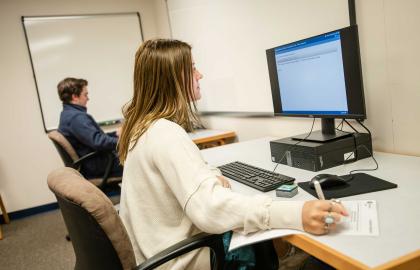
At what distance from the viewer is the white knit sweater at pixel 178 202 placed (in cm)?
87

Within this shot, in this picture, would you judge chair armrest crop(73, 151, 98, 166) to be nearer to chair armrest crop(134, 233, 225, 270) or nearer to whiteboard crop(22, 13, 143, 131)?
whiteboard crop(22, 13, 143, 131)

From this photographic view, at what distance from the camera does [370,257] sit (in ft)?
2.27

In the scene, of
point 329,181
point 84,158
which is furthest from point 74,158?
point 329,181

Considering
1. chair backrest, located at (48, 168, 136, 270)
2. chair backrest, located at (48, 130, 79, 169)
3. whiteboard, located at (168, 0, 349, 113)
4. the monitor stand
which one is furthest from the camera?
chair backrest, located at (48, 130, 79, 169)

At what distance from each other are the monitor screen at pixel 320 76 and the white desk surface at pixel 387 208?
0.22 metres

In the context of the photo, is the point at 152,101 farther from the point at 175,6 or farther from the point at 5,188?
the point at 5,188

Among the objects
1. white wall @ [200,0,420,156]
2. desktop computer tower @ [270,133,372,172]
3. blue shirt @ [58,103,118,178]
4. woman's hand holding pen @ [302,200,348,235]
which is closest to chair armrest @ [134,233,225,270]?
woman's hand holding pen @ [302,200,348,235]

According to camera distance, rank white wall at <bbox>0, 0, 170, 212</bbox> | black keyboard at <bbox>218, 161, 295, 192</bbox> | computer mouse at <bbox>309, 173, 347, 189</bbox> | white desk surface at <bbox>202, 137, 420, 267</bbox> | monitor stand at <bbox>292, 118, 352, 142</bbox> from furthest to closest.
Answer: white wall at <bbox>0, 0, 170, 212</bbox>
monitor stand at <bbox>292, 118, 352, 142</bbox>
black keyboard at <bbox>218, 161, 295, 192</bbox>
computer mouse at <bbox>309, 173, 347, 189</bbox>
white desk surface at <bbox>202, 137, 420, 267</bbox>

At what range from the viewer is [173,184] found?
36.4 inches

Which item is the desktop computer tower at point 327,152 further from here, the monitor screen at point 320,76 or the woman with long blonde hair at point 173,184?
the woman with long blonde hair at point 173,184

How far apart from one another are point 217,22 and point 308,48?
1.42 meters

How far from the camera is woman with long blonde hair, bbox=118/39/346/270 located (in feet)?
2.86

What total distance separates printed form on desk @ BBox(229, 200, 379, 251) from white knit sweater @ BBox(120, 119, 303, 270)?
0.06 ft

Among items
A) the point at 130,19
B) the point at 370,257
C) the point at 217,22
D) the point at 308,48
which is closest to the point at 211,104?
the point at 217,22
